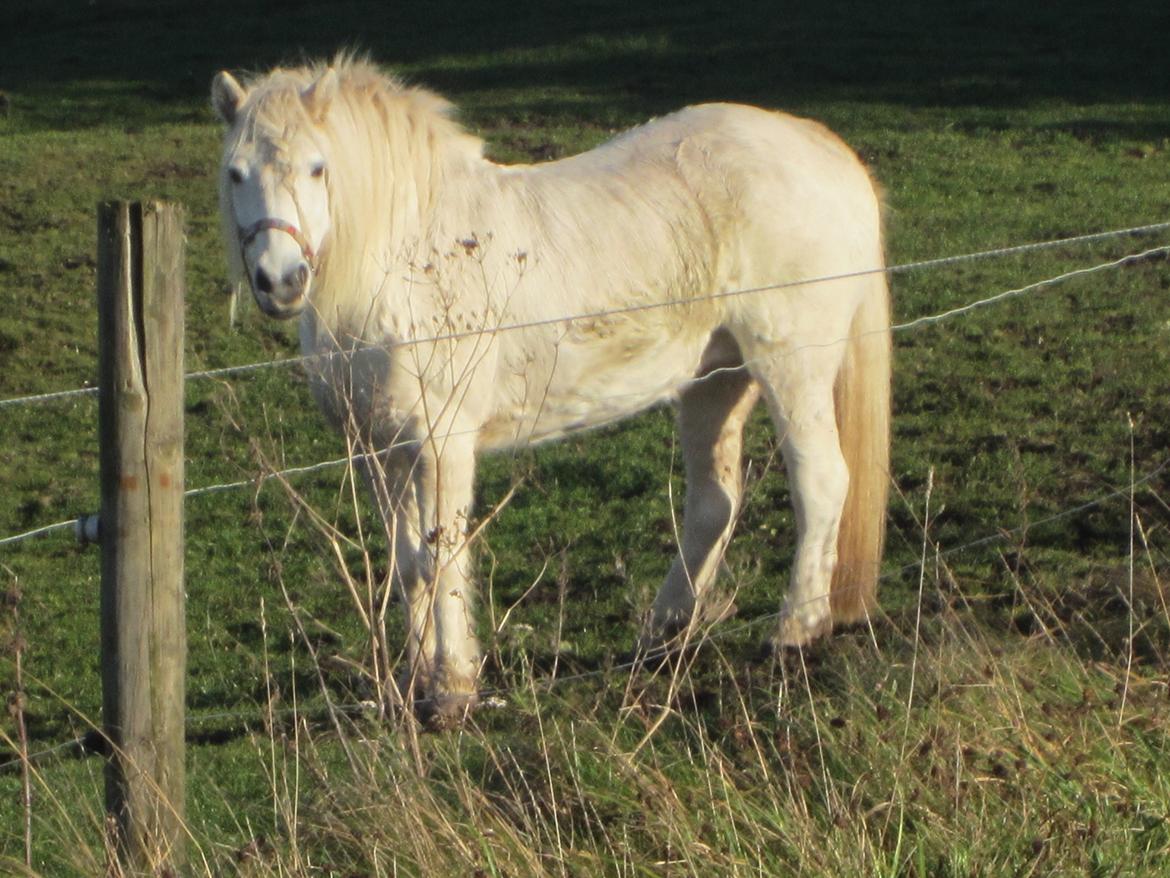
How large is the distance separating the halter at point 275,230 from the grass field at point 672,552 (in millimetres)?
539

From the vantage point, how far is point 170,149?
48.0ft

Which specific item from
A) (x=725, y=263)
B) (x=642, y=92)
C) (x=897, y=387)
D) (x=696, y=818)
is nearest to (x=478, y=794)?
(x=696, y=818)

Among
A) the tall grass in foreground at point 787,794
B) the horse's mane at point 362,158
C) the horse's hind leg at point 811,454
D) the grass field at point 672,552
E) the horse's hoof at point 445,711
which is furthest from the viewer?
the horse's hind leg at point 811,454

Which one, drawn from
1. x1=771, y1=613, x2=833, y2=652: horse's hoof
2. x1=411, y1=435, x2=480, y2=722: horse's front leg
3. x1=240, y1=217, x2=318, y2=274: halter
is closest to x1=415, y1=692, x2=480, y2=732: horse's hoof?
x1=411, y1=435, x2=480, y2=722: horse's front leg

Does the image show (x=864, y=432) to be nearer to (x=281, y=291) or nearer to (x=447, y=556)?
(x=447, y=556)

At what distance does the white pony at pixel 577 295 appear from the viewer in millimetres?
4840

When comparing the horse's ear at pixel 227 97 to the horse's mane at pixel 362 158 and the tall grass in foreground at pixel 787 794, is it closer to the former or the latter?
the horse's mane at pixel 362 158

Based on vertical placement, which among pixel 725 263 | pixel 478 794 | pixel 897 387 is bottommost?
pixel 897 387

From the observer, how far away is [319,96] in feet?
15.9

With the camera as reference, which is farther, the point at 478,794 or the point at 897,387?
the point at 897,387

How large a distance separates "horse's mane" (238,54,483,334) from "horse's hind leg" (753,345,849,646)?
52.5 inches

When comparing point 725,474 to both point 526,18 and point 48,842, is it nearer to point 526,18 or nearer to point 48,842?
point 48,842

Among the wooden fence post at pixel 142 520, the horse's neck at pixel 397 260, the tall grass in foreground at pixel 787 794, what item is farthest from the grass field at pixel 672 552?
the horse's neck at pixel 397 260

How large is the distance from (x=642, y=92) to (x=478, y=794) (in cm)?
1489
